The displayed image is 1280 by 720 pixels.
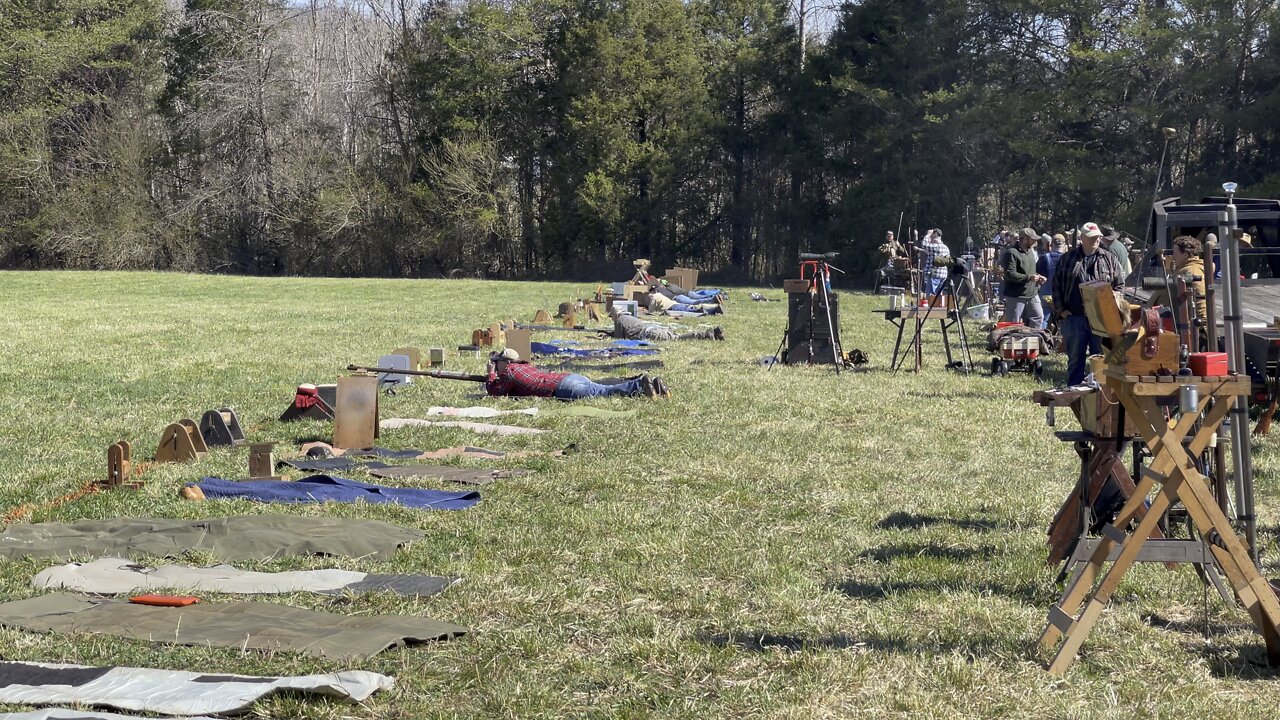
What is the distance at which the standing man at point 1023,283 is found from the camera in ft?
54.1

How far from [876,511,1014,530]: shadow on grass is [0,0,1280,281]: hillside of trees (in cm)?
3041

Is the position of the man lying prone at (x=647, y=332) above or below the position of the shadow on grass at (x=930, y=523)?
above

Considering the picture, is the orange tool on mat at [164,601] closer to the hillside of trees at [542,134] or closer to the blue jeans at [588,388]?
the blue jeans at [588,388]

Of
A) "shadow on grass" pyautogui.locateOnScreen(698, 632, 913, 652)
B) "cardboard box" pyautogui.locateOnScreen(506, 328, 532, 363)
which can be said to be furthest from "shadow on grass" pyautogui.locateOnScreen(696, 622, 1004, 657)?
"cardboard box" pyautogui.locateOnScreen(506, 328, 532, 363)

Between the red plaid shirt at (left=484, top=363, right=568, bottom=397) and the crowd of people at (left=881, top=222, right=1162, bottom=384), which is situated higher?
the crowd of people at (left=881, top=222, right=1162, bottom=384)

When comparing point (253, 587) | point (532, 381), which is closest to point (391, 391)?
point (532, 381)

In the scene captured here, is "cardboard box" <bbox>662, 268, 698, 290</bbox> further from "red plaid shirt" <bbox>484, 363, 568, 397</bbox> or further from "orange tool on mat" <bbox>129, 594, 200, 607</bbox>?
"orange tool on mat" <bbox>129, 594, 200, 607</bbox>

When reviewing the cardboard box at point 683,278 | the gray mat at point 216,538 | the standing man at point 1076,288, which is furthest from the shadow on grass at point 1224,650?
the cardboard box at point 683,278

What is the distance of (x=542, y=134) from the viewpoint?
153 feet

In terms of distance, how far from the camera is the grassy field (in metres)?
4.34

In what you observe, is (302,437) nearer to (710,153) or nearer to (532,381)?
(532,381)

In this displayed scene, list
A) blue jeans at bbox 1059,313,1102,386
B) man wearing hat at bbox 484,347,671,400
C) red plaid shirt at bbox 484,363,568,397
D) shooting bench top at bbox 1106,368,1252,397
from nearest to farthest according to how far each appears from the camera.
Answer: shooting bench top at bbox 1106,368,1252,397 → blue jeans at bbox 1059,313,1102,386 → man wearing hat at bbox 484,347,671,400 → red plaid shirt at bbox 484,363,568,397

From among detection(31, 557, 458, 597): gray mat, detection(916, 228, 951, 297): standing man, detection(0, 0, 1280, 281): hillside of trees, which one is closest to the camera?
detection(31, 557, 458, 597): gray mat

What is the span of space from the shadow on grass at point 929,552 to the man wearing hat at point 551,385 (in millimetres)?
5743
